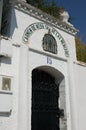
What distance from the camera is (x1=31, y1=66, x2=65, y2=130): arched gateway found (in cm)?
826

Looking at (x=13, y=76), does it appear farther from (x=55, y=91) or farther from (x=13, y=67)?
(x=55, y=91)

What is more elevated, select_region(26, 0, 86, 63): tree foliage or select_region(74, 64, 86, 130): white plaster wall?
select_region(26, 0, 86, 63): tree foliage

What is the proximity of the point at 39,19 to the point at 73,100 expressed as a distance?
3.39 metres

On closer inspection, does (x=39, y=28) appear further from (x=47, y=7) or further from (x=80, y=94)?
(x=47, y=7)

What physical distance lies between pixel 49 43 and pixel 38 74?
1.28 meters

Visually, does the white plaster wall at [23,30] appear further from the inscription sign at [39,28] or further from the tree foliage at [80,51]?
the tree foliage at [80,51]

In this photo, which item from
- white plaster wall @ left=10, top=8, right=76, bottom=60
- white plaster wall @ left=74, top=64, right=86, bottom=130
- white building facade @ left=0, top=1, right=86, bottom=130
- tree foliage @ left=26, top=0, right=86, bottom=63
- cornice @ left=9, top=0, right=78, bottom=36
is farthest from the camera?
tree foliage @ left=26, top=0, right=86, bottom=63

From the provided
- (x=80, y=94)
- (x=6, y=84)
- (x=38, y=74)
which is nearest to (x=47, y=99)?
(x=38, y=74)

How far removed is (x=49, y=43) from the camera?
8836 millimetres

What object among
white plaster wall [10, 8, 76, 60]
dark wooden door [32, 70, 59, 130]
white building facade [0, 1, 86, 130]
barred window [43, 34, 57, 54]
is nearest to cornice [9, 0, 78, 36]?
white building facade [0, 1, 86, 130]

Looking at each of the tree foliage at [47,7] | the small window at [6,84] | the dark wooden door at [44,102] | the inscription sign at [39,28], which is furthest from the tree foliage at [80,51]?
the small window at [6,84]

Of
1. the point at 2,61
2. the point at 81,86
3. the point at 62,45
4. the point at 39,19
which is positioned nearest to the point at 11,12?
the point at 39,19

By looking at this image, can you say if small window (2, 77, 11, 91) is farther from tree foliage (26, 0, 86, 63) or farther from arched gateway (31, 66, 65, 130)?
tree foliage (26, 0, 86, 63)

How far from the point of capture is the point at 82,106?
938 centimetres
